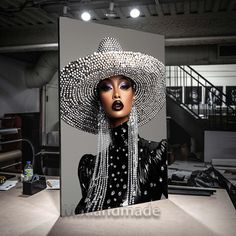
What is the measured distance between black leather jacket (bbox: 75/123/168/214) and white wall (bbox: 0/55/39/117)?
3416mm

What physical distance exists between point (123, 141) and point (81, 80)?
1.43ft

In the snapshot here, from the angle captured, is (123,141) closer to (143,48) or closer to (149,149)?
(149,149)

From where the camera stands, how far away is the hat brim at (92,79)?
1554 millimetres

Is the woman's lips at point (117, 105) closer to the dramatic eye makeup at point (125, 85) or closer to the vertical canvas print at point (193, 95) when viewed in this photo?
the dramatic eye makeup at point (125, 85)

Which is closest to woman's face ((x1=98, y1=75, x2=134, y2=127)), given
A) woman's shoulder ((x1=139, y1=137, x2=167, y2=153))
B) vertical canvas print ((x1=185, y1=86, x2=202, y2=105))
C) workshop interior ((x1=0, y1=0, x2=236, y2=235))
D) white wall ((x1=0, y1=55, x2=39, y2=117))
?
woman's shoulder ((x1=139, y1=137, x2=167, y2=153))

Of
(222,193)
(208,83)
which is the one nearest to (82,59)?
(222,193)

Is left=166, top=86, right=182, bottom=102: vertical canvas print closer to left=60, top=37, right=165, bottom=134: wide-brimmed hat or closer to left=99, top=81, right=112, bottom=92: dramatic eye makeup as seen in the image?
left=60, top=37, right=165, bottom=134: wide-brimmed hat

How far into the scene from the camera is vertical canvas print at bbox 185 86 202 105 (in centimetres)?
353

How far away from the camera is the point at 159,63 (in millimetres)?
1787

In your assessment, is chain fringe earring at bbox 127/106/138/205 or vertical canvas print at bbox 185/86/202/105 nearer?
chain fringe earring at bbox 127/106/138/205

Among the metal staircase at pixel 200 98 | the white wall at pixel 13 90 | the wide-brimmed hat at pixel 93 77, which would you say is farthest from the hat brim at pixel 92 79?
the white wall at pixel 13 90

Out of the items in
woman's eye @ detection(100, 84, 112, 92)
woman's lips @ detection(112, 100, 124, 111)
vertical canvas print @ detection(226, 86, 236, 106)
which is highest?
vertical canvas print @ detection(226, 86, 236, 106)

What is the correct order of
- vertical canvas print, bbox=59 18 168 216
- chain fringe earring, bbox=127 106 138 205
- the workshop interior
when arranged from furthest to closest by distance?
the workshop interior
chain fringe earring, bbox=127 106 138 205
vertical canvas print, bbox=59 18 168 216

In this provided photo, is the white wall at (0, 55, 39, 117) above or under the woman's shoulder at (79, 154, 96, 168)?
above
